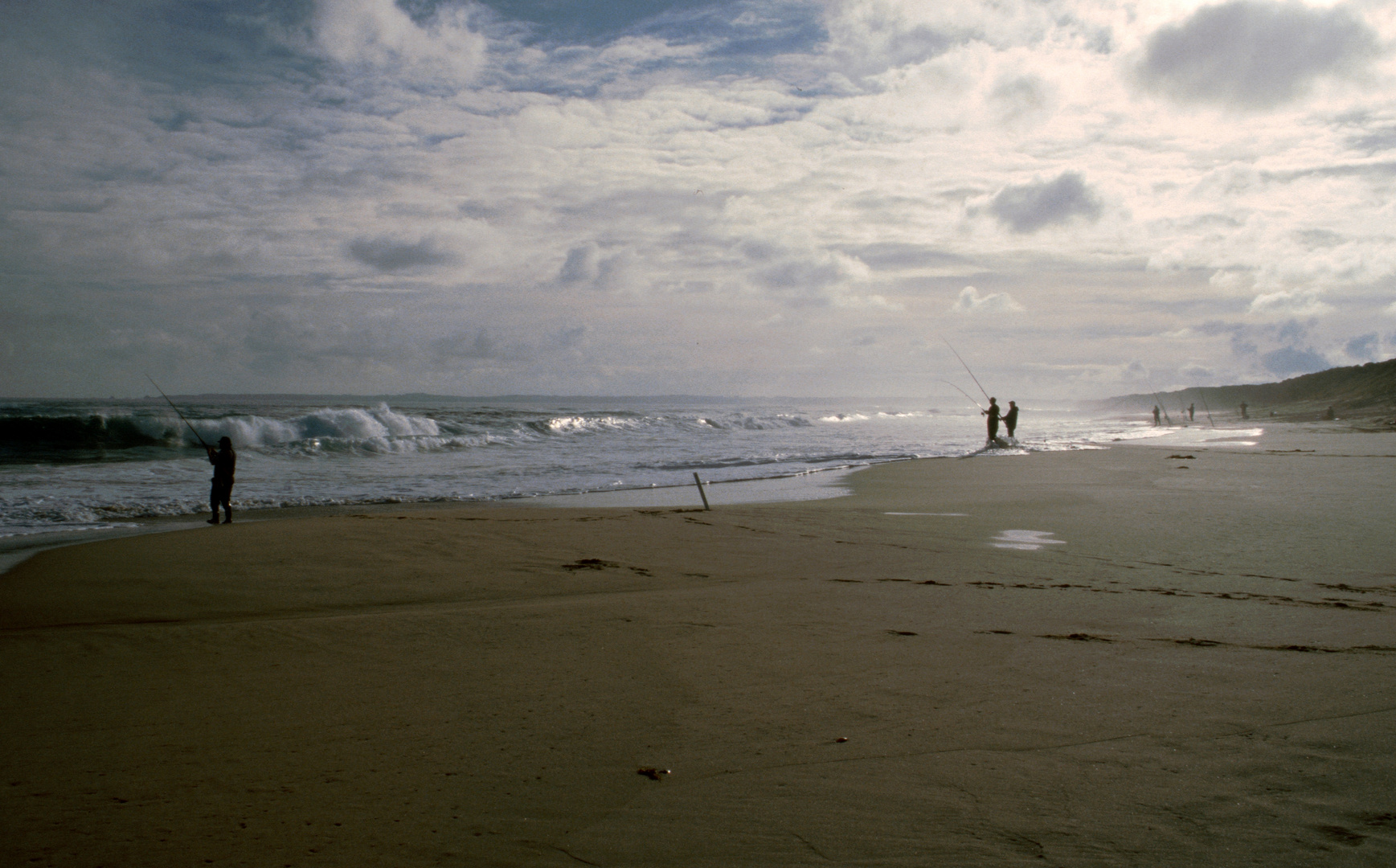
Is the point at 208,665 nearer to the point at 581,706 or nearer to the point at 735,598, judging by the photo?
the point at 581,706

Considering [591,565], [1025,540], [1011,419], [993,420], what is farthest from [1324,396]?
[591,565]

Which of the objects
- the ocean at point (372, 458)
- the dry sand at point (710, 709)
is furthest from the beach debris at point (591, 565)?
the ocean at point (372, 458)

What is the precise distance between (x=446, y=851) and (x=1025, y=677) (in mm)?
2788

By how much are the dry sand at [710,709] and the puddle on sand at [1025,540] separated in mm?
494

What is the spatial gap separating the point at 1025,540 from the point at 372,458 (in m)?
19.4

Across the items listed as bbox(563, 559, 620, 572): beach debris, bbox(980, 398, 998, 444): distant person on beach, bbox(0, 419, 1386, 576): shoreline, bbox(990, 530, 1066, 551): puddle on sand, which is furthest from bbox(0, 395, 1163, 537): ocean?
bbox(990, 530, 1066, 551): puddle on sand

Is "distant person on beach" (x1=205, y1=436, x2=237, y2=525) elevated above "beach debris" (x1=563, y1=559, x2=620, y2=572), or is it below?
above

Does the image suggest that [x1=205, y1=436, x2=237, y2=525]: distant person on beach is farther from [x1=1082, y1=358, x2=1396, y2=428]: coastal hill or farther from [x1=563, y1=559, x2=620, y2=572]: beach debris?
[x1=1082, y1=358, x2=1396, y2=428]: coastal hill

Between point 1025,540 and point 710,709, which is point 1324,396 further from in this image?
point 710,709

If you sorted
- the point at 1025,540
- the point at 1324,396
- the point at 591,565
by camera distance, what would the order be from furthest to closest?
1. the point at 1324,396
2. the point at 1025,540
3. the point at 591,565

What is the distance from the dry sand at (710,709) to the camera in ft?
8.11

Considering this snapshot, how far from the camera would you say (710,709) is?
3.55 metres

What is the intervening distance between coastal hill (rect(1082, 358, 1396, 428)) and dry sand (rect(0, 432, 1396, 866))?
33348mm

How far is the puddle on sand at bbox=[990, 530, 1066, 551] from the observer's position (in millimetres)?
8098
